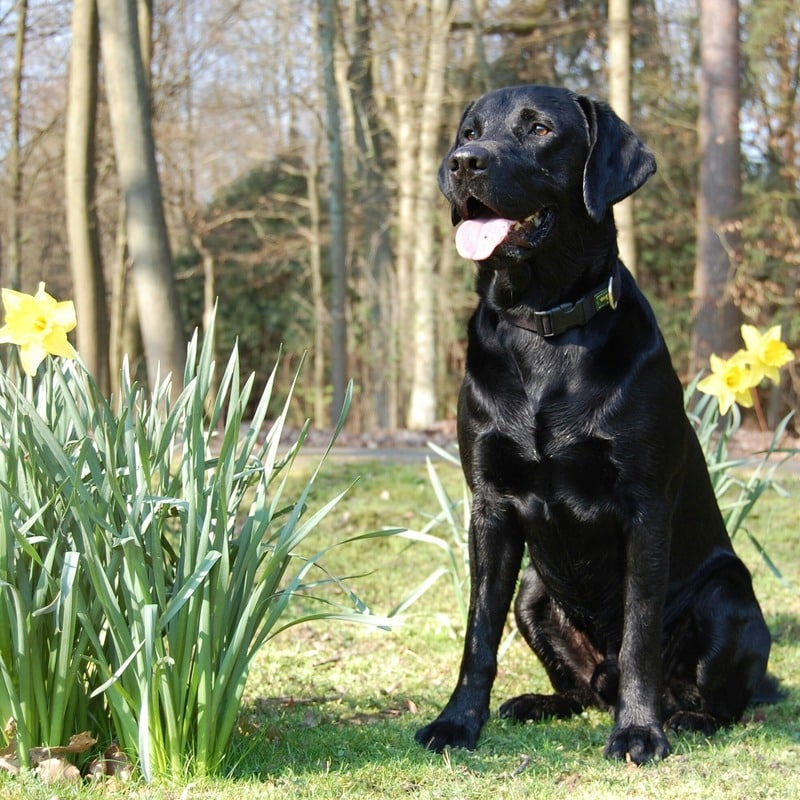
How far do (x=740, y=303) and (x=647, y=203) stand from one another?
13.8 feet

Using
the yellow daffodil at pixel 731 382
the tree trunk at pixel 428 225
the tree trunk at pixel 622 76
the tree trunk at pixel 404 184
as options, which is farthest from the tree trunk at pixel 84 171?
the yellow daffodil at pixel 731 382

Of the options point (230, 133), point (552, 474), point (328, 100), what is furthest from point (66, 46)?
point (552, 474)

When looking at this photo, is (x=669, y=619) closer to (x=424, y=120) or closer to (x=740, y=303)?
(x=740, y=303)

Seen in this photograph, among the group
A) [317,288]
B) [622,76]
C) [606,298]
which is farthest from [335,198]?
[606,298]

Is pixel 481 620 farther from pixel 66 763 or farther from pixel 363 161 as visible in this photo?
pixel 363 161

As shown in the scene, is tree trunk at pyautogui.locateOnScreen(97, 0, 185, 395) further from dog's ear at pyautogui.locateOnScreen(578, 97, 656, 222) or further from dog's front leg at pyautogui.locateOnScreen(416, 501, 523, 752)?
dog's ear at pyautogui.locateOnScreen(578, 97, 656, 222)

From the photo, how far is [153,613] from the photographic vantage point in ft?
7.49

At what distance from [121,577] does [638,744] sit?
1456 millimetres

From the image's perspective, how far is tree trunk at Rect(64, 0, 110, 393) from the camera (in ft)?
33.1

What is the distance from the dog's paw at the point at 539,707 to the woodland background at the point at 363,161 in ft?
24.2

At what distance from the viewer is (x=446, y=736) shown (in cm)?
297

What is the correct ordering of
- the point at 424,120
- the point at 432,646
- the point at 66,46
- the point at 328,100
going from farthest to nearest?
the point at 66,46
the point at 424,120
the point at 328,100
the point at 432,646

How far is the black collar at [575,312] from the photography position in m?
3.03

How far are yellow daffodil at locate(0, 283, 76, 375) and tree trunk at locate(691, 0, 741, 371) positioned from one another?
403 inches
